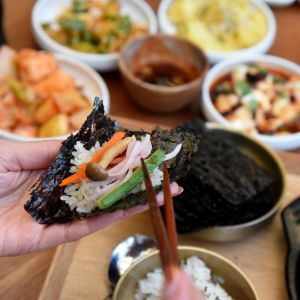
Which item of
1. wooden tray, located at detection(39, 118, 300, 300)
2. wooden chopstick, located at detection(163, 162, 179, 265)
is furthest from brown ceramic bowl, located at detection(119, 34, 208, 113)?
wooden chopstick, located at detection(163, 162, 179, 265)

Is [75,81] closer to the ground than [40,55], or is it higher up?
closer to the ground

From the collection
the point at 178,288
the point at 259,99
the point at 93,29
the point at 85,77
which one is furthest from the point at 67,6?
the point at 178,288

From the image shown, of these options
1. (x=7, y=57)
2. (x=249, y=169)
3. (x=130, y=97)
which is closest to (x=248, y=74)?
(x=130, y=97)

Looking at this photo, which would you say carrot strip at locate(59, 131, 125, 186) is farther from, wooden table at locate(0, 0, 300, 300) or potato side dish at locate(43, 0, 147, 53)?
potato side dish at locate(43, 0, 147, 53)


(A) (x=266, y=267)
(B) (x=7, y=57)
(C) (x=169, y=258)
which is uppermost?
(C) (x=169, y=258)

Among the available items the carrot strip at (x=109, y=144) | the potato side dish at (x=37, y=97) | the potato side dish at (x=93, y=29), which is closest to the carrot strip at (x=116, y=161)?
the carrot strip at (x=109, y=144)

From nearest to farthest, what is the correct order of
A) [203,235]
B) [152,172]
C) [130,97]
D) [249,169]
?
[152,172] < [203,235] < [249,169] < [130,97]

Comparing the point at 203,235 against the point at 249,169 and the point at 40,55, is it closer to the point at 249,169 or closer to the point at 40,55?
the point at 249,169
